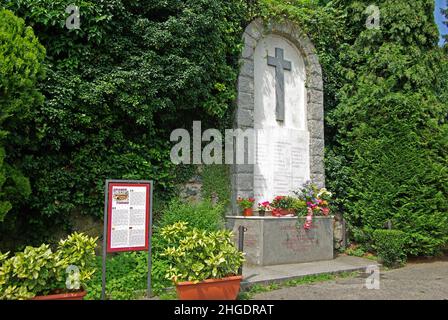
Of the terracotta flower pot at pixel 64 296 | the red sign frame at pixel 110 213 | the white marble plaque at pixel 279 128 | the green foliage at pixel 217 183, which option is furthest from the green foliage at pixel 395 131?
the terracotta flower pot at pixel 64 296

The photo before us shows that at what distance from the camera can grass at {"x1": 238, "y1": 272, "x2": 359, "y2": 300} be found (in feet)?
18.5

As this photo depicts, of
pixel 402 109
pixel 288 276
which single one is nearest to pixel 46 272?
pixel 288 276

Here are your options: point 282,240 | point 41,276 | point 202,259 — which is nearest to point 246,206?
point 282,240

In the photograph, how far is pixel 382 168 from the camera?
877 cm

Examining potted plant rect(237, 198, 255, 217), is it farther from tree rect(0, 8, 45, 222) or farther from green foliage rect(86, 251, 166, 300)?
tree rect(0, 8, 45, 222)

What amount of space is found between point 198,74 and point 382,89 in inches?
178

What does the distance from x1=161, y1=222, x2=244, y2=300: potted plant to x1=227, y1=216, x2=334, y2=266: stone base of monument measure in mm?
2558

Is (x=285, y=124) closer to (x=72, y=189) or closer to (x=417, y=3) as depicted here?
(x=417, y=3)

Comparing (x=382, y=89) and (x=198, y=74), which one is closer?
(x=198, y=74)

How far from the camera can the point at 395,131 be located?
8.78 metres

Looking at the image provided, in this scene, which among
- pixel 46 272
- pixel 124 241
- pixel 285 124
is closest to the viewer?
pixel 46 272

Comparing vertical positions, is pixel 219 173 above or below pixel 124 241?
above

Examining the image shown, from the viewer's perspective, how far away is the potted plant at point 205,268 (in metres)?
4.58

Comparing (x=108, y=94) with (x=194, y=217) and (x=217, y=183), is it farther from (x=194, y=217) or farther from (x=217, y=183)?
(x=217, y=183)
